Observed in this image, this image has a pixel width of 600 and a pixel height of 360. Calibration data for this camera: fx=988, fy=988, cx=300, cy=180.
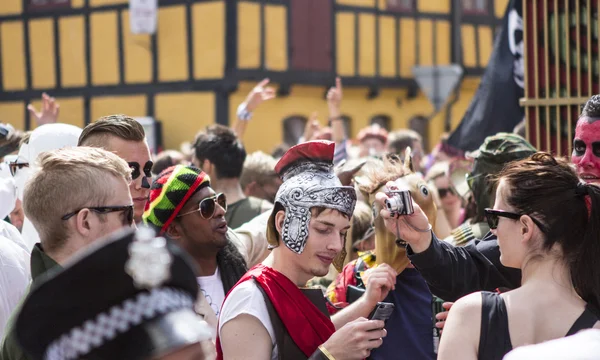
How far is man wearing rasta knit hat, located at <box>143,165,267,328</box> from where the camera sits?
4.18 m

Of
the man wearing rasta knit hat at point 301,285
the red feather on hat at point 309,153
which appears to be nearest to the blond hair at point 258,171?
the man wearing rasta knit hat at point 301,285

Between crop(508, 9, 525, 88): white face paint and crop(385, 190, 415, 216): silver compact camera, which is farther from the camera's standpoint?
crop(508, 9, 525, 88): white face paint

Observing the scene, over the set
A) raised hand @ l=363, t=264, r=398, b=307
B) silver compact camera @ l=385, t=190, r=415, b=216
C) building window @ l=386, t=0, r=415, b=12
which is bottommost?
raised hand @ l=363, t=264, r=398, b=307

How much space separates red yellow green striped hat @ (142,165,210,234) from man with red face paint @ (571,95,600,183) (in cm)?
158

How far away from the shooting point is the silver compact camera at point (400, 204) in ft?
11.1

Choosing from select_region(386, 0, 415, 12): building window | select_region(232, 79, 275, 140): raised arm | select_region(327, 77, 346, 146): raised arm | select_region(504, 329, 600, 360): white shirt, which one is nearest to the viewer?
select_region(504, 329, 600, 360): white shirt

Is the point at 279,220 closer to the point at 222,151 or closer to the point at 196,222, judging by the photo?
the point at 196,222

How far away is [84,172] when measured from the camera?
2.81m

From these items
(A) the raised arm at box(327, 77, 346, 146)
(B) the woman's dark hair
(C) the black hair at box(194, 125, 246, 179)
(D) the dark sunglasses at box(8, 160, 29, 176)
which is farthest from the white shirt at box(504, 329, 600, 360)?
(A) the raised arm at box(327, 77, 346, 146)

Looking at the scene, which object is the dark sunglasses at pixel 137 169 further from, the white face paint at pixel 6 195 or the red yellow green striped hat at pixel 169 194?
the white face paint at pixel 6 195

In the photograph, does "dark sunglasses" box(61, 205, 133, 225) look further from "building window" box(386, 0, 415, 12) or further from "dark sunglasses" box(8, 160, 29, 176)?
"building window" box(386, 0, 415, 12)

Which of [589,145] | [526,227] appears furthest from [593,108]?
[526,227]

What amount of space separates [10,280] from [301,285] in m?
1.05

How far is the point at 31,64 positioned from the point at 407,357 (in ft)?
64.5
